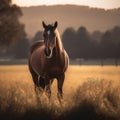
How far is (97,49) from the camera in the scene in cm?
797

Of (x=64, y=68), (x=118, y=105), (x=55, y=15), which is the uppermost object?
(x=55, y=15)

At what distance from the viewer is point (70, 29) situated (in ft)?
26.2

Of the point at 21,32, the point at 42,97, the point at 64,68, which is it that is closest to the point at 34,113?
the point at 42,97

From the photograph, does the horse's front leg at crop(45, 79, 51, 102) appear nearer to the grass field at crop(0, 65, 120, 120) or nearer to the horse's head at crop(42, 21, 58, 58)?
the grass field at crop(0, 65, 120, 120)

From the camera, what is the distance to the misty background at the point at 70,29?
788 cm

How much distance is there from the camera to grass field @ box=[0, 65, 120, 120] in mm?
7148

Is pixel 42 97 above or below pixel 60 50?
below

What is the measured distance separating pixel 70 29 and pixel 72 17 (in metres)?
0.24

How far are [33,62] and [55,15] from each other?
0.73 metres

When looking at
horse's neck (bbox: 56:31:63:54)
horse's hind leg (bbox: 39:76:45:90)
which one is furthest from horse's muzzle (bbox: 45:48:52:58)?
horse's hind leg (bbox: 39:76:45:90)

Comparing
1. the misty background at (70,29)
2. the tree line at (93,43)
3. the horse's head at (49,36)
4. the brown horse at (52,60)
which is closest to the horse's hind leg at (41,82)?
the brown horse at (52,60)

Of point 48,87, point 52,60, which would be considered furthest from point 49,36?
point 48,87

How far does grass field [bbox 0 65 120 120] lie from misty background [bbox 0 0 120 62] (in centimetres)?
37

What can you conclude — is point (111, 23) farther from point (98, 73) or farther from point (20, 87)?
point (20, 87)
